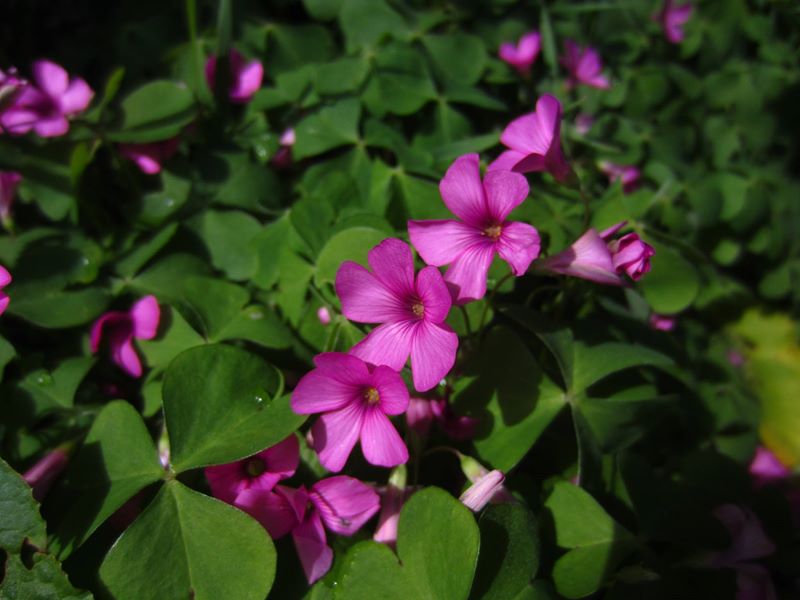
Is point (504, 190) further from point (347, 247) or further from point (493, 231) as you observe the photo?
point (347, 247)

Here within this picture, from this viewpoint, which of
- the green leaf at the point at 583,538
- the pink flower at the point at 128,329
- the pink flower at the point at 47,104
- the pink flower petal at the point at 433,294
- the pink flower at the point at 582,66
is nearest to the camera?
the pink flower petal at the point at 433,294

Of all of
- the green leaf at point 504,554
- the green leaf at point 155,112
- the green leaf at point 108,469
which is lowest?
the green leaf at point 504,554

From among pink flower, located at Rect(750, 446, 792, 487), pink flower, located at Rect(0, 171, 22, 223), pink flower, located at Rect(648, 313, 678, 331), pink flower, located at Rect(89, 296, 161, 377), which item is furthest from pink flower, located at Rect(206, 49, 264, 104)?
pink flower, located at Rect(750, 446, 792, 487)

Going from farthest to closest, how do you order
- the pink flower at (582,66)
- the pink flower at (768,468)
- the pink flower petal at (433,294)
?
1. the pink flower at (582,66)
2. the pink flower at (768,468)
3. the pink flower petal at (433,294)

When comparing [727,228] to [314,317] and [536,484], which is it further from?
[314,317]

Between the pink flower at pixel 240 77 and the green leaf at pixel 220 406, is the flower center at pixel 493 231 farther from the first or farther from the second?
the pink flower at pixel 240 77

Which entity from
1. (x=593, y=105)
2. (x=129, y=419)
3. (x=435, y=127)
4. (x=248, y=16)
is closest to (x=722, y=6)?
(x=593, y=105)

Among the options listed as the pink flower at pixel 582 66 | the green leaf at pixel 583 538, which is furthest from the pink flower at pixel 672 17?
the green leaf at pixel 583 538
